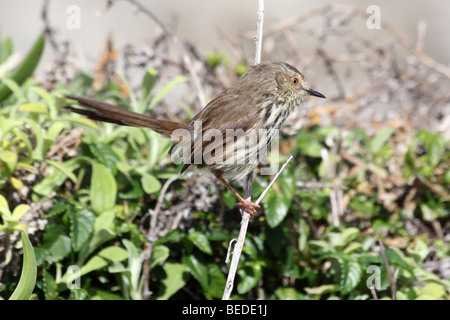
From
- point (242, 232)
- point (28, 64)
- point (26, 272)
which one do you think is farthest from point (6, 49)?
point (242, 232)

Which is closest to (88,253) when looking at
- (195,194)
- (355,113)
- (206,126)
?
(195,194)

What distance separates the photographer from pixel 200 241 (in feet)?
12.4

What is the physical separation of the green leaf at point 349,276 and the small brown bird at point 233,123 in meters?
0.68

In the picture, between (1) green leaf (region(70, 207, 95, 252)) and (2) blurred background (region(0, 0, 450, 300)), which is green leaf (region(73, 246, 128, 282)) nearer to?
(2) blurred background (region(0, 0, 450, 300))

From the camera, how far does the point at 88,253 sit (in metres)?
3.68

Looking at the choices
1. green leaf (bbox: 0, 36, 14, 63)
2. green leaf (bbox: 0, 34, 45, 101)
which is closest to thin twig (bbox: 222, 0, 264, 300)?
green leaf (bbox: 0, 34, 45, 101)

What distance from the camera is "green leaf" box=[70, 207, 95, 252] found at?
11.6 ft

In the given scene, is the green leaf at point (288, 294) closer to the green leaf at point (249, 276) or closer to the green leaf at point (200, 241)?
the green leaf at point (249, 276)

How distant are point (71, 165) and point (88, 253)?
0.64 meters

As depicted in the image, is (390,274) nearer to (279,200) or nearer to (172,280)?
(279,200)

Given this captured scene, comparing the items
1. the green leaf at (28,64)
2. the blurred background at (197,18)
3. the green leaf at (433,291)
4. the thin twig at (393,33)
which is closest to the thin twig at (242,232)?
Answer: the green leaf at (433,291)

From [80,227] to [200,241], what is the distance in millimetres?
725

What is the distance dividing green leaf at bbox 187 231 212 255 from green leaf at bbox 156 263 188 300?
0.83 ft
